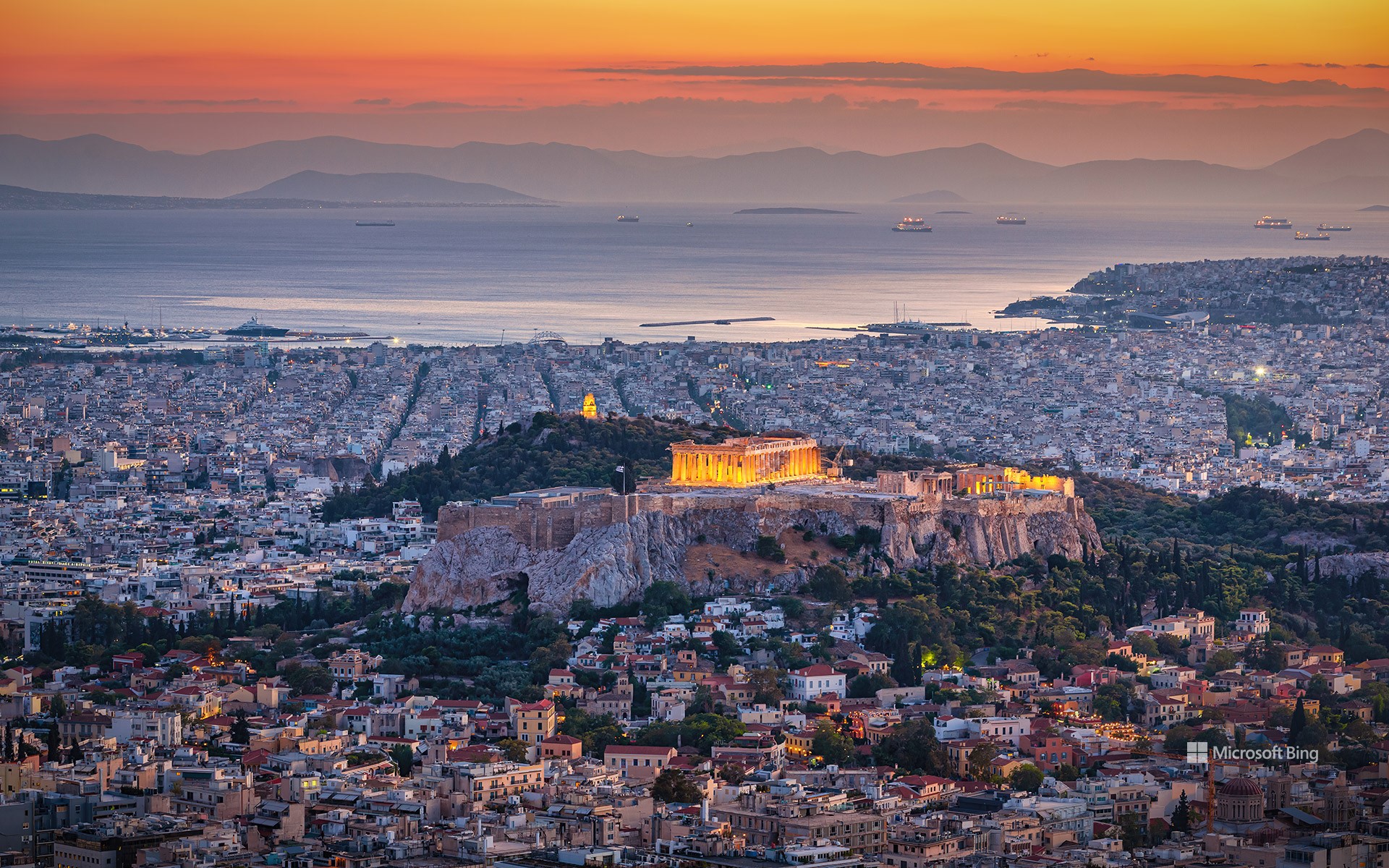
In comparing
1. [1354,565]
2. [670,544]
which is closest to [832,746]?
[670,544]

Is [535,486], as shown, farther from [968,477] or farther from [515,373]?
[515,373]

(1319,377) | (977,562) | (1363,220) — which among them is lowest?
(977,562)

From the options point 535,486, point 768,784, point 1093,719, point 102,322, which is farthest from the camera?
point 102,322

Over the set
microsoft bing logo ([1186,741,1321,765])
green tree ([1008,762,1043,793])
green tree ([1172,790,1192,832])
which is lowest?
green tree ([1172,790,1192,832])

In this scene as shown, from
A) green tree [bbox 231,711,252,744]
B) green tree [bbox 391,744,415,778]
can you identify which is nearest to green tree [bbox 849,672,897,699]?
green tree [bbox 391,744,415,778]

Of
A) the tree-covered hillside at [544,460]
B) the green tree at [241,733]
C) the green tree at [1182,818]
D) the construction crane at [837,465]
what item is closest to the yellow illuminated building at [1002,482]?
the construction crane at [837,465]

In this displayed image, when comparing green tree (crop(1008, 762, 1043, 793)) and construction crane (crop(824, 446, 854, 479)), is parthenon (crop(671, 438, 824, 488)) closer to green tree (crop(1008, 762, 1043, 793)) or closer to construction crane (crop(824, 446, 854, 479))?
construction crane (crop(824, 446, 854, 479))

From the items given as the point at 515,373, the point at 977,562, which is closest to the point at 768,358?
the point at 515,373
